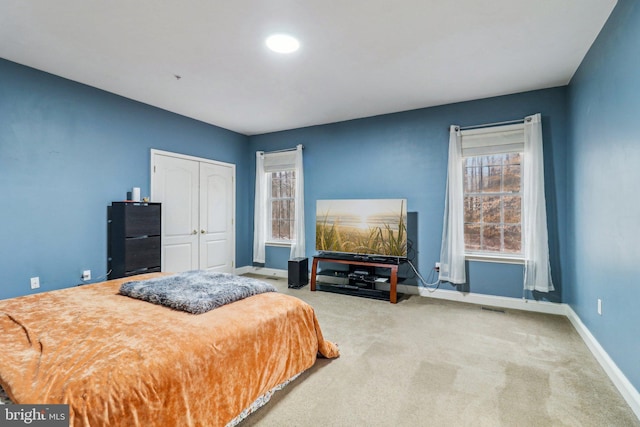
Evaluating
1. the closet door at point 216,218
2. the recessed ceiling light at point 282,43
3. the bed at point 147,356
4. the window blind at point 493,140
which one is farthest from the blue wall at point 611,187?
the closet door at point 216,218

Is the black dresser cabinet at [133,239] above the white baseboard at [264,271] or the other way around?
above

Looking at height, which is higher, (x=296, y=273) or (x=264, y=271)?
(x=296, y=273)

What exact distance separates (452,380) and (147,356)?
6.47ft

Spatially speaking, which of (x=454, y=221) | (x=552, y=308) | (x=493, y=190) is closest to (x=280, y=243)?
(x=454, y=221)

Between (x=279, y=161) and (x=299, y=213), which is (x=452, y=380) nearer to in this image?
(x=299, y=213)

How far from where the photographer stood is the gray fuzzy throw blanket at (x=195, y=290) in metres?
1.96

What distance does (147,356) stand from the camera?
1.38 metres

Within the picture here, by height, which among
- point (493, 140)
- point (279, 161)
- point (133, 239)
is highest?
point (279, 161)

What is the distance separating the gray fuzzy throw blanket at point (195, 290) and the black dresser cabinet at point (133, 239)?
1.49m

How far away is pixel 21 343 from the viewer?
4.79 feet

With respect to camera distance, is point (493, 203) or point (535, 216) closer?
point (535, 216)

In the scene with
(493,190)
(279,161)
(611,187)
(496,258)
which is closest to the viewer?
(611,187)

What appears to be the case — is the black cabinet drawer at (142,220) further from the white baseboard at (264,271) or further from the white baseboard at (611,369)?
the white baseboard at (611,369)

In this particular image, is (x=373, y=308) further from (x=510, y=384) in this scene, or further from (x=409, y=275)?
(x=510, y=384)
